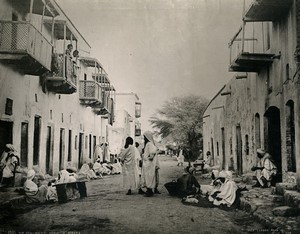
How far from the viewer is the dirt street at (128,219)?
5.25 m

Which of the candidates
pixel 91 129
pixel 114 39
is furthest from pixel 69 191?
pixel 91 129

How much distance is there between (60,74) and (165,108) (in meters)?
4.35

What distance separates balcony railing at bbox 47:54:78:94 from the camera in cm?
1038

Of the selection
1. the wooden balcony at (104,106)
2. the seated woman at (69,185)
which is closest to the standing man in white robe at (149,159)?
the seated woman at (69,185)

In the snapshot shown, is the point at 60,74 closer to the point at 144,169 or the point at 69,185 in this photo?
the point at 144,169

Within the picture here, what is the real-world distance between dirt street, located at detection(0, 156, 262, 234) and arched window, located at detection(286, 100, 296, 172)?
73.1 inches

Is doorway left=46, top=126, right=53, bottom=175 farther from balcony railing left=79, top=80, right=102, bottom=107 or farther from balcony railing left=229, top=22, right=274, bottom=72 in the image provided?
balcony railing left=229, top=22, right=274, bottom=72

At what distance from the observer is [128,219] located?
5.61 m

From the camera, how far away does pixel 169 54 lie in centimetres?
672

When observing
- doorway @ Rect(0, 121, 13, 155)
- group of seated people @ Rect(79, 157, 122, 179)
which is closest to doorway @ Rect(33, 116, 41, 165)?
doorway @ Rect(0, 121, 13, 155)

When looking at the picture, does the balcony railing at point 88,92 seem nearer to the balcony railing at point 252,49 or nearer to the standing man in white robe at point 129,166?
the standing man in white robe at point 129,166

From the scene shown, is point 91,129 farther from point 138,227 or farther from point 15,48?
point 138,227

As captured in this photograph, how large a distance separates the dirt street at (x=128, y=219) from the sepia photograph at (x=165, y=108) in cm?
2

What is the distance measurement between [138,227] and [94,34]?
3.68 meters
